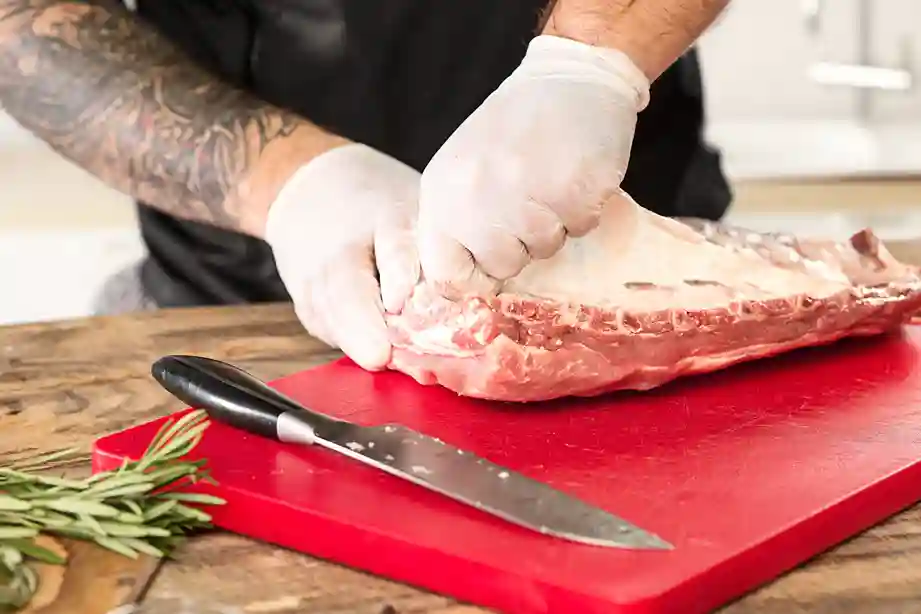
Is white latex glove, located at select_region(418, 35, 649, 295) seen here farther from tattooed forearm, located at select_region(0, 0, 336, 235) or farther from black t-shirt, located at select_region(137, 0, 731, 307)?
black t-shirt, located at select_region(137, 0, 731, 307)

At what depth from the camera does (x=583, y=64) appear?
1.23 meters

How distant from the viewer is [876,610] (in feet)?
2.50

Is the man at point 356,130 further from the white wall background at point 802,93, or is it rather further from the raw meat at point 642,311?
the white wall background at point 802,93

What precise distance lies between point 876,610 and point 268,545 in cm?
42

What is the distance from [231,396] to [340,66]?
0.94 metres

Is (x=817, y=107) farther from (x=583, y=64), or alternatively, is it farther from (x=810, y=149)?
(x=583, y=64)

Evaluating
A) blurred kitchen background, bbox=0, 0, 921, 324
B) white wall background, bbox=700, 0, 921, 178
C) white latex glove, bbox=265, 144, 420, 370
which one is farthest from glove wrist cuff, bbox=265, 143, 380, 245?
white wall background, bbox=700, 0, 921, 178

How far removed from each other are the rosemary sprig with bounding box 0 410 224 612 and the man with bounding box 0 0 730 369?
379mm

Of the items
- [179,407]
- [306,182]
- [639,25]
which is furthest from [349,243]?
[639,25]

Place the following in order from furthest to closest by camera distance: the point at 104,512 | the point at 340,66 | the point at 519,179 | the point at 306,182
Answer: the point at 340,66 → the point at 306,182 → the point at 519,179 → the point at 104,512

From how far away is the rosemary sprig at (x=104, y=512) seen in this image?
814 mm

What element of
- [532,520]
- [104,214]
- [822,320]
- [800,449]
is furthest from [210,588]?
[104,214]

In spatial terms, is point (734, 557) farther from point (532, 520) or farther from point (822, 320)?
point (822, 320)

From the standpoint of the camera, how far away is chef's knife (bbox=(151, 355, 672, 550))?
0.81m
